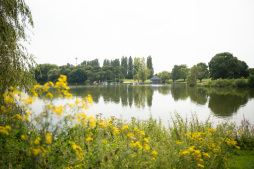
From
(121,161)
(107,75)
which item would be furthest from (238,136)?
(107,75)

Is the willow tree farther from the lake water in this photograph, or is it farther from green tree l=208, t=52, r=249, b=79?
green tree l=208, t=52, r=249, b=79

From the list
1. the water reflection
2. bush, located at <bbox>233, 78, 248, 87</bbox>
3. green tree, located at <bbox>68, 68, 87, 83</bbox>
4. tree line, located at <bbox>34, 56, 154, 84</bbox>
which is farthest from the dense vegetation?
green tree, located at <bbox>68, 68, 87, 83</bbox>

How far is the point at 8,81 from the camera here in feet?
15.9

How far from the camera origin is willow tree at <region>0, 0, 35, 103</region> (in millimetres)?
4707

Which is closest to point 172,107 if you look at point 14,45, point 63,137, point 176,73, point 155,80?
point 63,137

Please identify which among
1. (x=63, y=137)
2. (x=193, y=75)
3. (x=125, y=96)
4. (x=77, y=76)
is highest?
(x=77, y=76)

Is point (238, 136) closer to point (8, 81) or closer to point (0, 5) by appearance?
point (8, 81)

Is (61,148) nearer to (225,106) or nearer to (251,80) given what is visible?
(225,106)

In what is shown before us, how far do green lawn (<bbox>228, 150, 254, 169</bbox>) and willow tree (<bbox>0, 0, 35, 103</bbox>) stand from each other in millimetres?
6740

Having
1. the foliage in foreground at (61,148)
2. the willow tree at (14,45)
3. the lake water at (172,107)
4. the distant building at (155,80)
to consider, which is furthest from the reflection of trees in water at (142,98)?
the distant building at (155,80)

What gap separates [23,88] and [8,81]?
1.73 ft

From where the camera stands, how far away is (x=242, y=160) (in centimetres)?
493

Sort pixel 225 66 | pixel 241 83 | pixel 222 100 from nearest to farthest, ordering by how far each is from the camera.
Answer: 1. pixel 222 100
2. pixel 241 83
3. pixel 225 66

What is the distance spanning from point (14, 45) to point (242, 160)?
7875 mm
